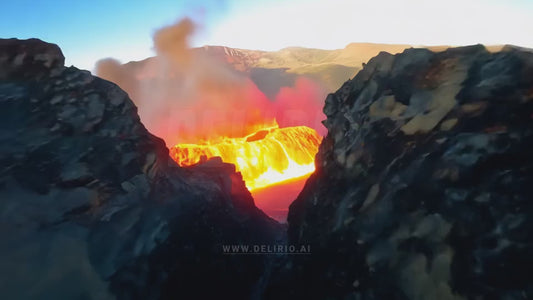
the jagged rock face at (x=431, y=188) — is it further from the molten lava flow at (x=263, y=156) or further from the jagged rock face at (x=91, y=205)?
the molten lava flow at (x=263, y=156)

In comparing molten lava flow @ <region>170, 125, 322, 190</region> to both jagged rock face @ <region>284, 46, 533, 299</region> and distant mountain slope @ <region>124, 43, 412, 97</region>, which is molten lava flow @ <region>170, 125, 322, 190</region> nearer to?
distant mountain slope @ <region>124, 43, 412, 97</region>

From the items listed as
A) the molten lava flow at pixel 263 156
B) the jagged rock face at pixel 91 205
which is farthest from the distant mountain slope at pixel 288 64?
the jagged rock face at pixel 91 205

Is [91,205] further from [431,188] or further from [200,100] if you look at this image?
[200,100]

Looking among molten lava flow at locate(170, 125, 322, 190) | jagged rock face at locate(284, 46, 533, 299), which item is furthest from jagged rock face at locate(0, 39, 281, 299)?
molten lava flow at locate(170, 125, 322, 190)

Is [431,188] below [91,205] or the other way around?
the other way around

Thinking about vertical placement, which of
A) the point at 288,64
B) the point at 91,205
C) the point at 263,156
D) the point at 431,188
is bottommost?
the point at 263,156

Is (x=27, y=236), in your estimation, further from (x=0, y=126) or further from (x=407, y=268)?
(x=407, y=268)

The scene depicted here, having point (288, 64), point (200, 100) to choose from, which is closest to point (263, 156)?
point (200, 100)

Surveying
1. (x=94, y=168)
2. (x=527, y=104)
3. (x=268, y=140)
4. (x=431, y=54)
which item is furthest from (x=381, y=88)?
(x=268, y=140)
